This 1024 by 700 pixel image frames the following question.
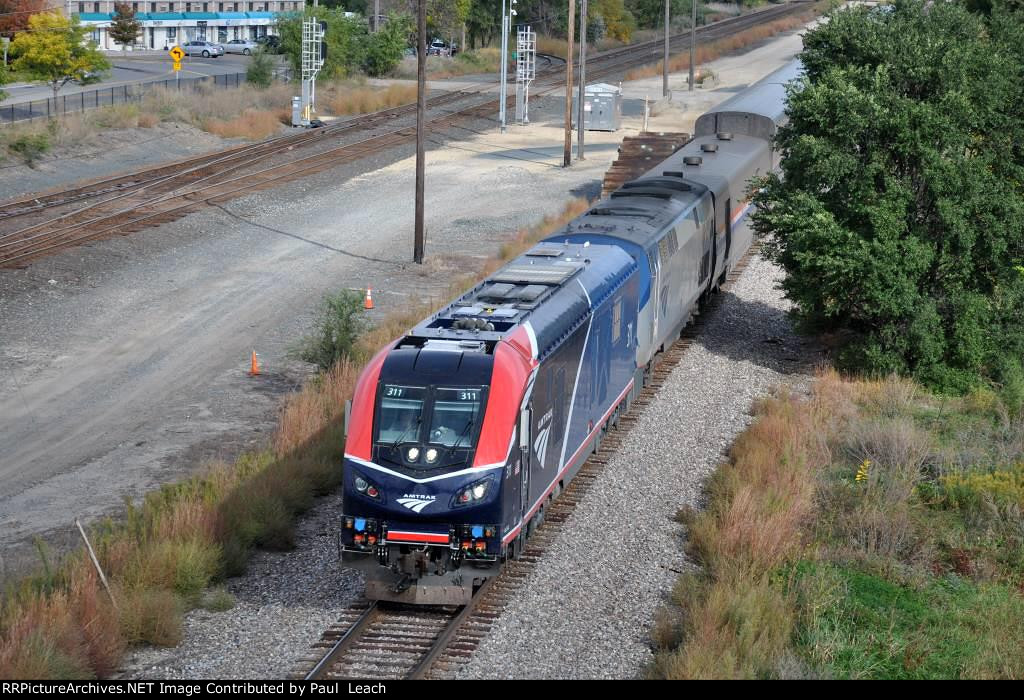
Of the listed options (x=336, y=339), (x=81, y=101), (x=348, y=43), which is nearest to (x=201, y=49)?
(x=348, y=43)

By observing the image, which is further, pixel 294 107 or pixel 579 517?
pixel 294 107

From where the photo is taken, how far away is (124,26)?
8888 centimetres

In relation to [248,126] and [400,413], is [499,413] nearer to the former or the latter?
[400,413]

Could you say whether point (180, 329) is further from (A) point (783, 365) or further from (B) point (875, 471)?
(B) point (875, 471)

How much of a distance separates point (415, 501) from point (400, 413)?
3.10 ft

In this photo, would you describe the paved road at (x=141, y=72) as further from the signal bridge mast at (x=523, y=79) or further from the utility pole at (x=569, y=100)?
the utility pole at (x=569, y=100)

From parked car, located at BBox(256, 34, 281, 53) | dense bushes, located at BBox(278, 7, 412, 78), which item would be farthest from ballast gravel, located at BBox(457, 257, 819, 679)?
parked car, located at BBox(256, 34, 281, 53)

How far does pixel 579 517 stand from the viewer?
16578 mm

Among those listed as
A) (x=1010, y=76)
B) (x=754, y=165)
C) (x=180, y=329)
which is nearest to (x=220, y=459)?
(x=180, y=329)

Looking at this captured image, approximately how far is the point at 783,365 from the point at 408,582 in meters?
13.6

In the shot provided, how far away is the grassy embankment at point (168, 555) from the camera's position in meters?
12.1

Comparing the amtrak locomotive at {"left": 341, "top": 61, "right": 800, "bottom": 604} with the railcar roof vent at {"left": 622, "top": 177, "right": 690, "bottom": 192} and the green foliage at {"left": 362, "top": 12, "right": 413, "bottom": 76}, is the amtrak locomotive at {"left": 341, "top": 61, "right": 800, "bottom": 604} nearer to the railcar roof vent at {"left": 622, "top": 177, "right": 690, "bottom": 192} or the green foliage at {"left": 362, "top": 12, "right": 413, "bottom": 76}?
the railcar roof vent at {"left": 622, "top": 177, "right": 690, "bottom": 192}

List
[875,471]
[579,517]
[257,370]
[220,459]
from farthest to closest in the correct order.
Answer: [257,370] < [220,459] < [875,471] < [579,517]

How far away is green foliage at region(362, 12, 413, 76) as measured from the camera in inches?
2825
